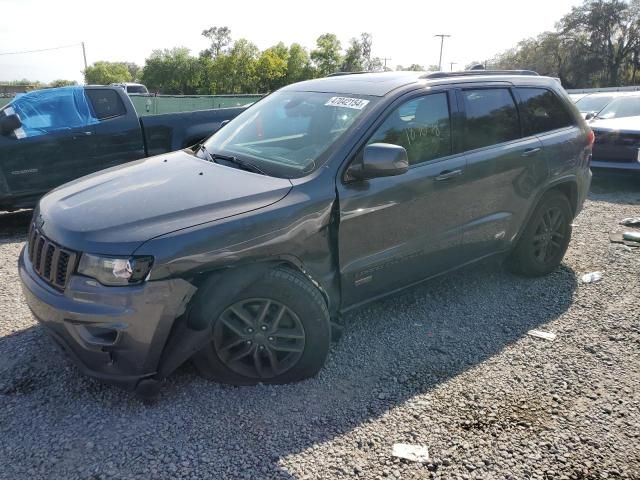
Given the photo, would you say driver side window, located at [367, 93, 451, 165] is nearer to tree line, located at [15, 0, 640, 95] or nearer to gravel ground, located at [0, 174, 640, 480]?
gravel ground, located at [0, 174, 640, 480]

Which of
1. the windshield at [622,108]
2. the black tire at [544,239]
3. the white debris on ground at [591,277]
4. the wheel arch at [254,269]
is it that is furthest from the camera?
the windshield at [622,108]

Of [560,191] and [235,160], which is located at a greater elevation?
[235,160]

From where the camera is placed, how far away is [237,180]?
307cm

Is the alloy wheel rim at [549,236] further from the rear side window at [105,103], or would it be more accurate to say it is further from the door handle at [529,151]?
the rear side window at [105,103]

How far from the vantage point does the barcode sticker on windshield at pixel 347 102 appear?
11.2ft

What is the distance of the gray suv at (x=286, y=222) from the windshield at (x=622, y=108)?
6.34 metres

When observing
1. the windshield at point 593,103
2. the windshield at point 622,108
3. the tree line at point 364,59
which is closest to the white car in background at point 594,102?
the windshield at point 593,103

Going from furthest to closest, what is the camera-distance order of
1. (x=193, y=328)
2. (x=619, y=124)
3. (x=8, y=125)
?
(x=619, y=124), (x=8, y=125), (x=193, y=328)

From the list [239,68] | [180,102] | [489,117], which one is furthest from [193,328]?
[239,68]

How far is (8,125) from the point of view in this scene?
6.35 meters

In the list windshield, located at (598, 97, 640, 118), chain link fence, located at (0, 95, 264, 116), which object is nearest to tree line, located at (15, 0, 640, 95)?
chain link fence, located at (0, 95, 264, 116)

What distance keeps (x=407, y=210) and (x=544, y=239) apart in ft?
6.19

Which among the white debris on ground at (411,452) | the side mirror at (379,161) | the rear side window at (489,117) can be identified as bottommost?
the white debris on ground at (411,452)

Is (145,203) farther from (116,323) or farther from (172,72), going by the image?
(172,72)
